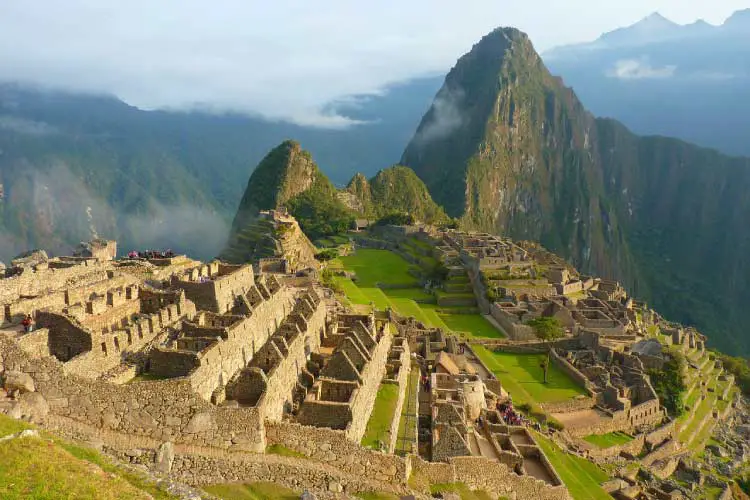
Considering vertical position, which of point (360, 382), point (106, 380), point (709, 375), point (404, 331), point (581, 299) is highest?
point (106, 380)

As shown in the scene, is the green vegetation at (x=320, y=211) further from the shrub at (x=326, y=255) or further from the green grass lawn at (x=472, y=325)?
the green grass lawn at (x=472, y=325)

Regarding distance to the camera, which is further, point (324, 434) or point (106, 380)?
point (324, 434)

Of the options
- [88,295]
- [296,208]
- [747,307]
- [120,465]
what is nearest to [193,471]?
[120,465]

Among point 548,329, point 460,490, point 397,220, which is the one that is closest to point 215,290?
point 460,490

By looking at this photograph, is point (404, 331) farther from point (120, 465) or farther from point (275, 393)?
point (120, 465)

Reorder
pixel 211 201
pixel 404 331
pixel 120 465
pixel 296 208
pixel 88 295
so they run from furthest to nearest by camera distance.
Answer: pixel 296 208
pixel 211 201
pixel 404 331
pixel 88 295
pixel 120 465

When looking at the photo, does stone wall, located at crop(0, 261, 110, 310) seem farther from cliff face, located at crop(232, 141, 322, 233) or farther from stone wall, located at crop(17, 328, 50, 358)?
cliff face, located at crop(232, 141, 322, 233)
